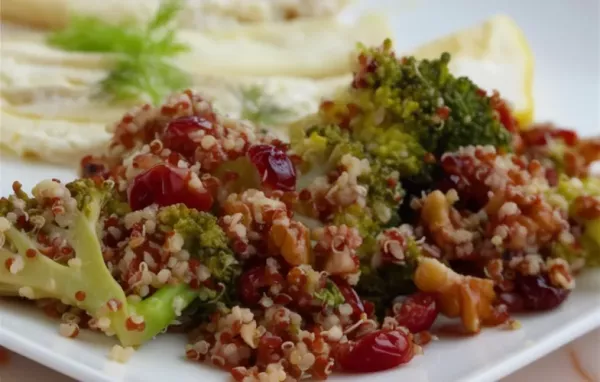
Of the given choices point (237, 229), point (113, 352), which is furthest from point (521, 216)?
point (113, 352)

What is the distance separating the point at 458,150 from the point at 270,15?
9.29 feet

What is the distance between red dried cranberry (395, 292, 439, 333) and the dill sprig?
192 cm

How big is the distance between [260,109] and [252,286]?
1.75 meters

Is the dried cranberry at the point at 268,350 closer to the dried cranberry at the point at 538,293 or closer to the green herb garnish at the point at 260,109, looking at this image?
the dried cranberry at the point at 538,293

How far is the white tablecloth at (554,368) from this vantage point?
2.22 meters

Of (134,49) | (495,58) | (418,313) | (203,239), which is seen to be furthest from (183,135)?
(495,58)

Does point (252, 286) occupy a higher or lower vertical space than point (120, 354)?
higher

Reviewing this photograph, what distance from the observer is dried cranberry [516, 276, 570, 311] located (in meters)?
2.51

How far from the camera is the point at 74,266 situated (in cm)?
215

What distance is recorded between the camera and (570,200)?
9.22 feet

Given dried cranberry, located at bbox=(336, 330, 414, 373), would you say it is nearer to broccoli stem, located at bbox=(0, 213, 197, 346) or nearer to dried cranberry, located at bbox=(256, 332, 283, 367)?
dried cranberry, located at bbox=(256, 332, 283, 367)

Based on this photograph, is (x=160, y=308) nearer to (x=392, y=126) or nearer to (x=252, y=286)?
(x=252, y=286)

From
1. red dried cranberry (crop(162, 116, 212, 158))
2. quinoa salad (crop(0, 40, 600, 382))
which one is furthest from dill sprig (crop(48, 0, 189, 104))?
red dried cranberry (crop(162, 116, 212, 158))

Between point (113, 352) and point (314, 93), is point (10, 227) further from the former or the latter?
point (314, 93)
